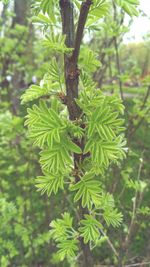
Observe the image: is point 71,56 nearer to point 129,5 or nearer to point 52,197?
point 129,5

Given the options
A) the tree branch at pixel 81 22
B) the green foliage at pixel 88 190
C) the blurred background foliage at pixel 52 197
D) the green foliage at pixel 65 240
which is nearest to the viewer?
the tree branch at pixel 81 22

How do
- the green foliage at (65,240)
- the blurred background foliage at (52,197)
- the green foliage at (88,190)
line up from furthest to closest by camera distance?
the blurred background foliage at (52,197) → the green foliage at (65,240) → the green foliage at (88,190)

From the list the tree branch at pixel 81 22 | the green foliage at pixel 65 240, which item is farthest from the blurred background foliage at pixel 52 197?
the tree branch at pixel 81 22

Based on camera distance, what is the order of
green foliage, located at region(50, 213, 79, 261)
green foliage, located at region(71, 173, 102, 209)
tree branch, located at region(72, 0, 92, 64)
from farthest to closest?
green foliage, located at region(50, 213, 79, 261) → green foliage, located at region(71, 173, 102, 209) → tree branch, located at region(72, 0, 92, 64)

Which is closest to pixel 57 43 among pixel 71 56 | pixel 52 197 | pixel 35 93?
pixel 71 56

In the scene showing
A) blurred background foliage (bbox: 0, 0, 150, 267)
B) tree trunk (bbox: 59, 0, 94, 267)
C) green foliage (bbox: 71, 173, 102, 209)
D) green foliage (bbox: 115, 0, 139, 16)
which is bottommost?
blurred background foliage (bbox: 0, 0, 150, 267)

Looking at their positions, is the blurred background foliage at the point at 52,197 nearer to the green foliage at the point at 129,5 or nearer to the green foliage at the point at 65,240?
the green foliage at the point at 65,240

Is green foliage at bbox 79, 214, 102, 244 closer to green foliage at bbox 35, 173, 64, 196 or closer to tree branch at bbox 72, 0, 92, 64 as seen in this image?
green foliage at bbox 35, 173, 64, 196

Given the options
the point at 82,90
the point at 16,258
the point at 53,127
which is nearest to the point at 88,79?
the point at 82,90

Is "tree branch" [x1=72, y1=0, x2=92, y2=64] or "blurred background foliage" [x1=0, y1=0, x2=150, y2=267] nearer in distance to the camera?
"tree branch" [x1=72, y1=0, x2=92, y2=64]

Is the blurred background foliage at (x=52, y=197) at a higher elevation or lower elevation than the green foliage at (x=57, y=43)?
lower

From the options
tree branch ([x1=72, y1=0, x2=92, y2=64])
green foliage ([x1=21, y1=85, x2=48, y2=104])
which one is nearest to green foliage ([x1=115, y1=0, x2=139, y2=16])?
tree branch ([x1=72, y1=0, x2=92, y2=64])
